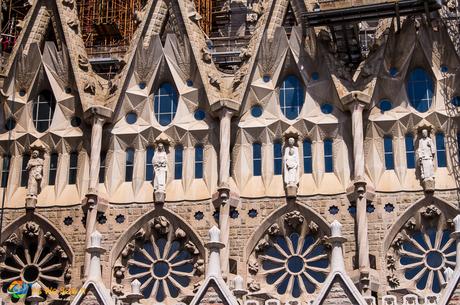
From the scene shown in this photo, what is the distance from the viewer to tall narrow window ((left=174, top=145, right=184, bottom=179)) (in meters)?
30.8

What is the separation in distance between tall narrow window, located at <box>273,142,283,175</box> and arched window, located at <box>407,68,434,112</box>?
4191 millimetres

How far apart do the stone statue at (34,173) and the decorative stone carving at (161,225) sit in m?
3.78

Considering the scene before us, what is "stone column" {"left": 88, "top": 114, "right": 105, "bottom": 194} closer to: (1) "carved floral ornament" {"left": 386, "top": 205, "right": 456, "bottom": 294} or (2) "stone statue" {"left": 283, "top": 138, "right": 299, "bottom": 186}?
(2) "stone statue" {"left": 283, "top": 138, "right": 299, "bottom": 186}

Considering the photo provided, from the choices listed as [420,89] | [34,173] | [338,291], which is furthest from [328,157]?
[34,173]

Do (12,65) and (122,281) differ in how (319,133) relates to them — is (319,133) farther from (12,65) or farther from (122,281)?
(12,65)

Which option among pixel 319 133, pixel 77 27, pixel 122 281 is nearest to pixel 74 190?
pixel 122 281

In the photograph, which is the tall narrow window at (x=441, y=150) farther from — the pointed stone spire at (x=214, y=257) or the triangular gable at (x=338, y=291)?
the pointed stone spire at (x=214, y=257)

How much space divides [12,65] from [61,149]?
10.5ft

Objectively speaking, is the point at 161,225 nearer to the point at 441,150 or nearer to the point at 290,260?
the point at 290,260

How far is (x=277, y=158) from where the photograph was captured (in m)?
30.5

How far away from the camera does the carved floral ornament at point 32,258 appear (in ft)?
98.0

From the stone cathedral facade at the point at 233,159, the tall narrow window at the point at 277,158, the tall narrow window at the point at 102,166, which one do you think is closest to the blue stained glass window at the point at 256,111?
the stone cathedral facade at the point at 233,159

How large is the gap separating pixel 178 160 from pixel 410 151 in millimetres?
6981

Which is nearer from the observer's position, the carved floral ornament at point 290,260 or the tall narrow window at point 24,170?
the carved floral ornament at point 290,260
